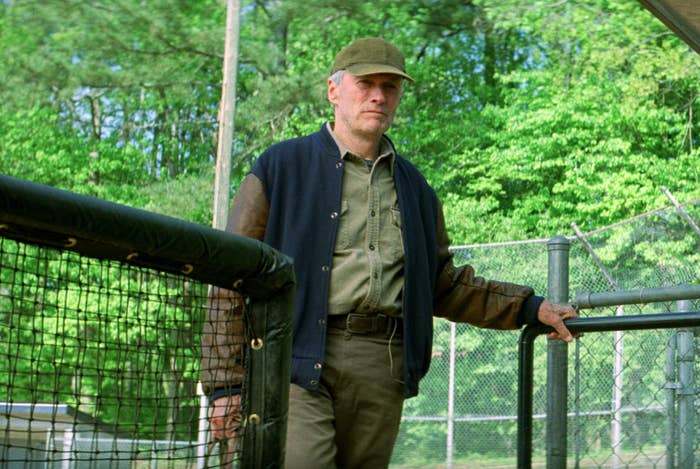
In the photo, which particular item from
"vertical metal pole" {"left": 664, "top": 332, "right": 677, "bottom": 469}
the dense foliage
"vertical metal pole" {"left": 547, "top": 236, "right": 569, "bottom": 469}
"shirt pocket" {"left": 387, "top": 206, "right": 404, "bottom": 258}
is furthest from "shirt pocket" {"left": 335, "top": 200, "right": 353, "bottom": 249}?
the dense foliage

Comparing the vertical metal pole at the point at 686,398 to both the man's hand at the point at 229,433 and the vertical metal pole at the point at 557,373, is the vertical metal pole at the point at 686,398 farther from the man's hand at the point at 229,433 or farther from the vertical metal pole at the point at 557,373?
the man's hand at the point at 229,433

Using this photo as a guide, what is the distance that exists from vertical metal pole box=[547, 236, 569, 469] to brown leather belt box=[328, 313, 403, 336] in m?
0.61

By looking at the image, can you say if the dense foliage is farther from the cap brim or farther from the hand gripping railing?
the cap brim

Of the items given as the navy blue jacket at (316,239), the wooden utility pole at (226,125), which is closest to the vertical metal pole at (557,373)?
the navy blue jacket at (316,239)

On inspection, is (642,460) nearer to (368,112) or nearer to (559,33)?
(368,112)

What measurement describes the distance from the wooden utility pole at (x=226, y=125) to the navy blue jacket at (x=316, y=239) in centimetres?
1368

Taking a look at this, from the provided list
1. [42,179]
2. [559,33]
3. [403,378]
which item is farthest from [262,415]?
[42,179]

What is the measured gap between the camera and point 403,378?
281 centimetres

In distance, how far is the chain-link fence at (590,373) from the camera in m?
5.36

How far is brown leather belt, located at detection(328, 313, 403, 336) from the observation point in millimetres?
2732

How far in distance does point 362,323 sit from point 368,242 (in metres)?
0.22

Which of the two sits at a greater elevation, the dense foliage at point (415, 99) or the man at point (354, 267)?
the dense foliage at point (415, 99)

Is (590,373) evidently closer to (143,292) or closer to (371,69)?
(371,69)

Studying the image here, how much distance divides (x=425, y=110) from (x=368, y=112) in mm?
19662
